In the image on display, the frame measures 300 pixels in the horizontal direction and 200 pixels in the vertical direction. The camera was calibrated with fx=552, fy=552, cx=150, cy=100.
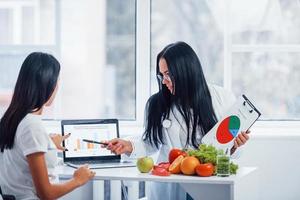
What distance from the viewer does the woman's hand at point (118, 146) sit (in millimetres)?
2822

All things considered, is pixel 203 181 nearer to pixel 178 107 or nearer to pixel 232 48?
pixel 178 107

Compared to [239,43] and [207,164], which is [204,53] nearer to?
[239,43]

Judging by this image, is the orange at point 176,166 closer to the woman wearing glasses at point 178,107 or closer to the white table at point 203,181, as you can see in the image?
the white table at point 203,181

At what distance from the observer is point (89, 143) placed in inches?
116

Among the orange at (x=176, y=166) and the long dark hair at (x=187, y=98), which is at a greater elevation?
the long dark hair at (x=187, y=98)

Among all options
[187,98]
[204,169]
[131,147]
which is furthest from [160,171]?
[187,98]

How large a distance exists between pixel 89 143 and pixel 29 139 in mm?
779

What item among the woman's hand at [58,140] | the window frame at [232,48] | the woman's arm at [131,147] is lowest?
the woman's arm at [131,147]

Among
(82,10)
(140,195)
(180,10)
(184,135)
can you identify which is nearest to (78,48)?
(82,10)

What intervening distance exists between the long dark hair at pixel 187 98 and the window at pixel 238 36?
101 cm

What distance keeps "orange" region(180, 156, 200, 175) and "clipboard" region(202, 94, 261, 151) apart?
0.21 m

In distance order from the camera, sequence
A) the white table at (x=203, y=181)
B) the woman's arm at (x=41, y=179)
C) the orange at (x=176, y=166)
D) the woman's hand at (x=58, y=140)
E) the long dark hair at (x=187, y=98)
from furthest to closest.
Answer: the long dark hair at (x=187, y=98) → the woman's hand at (x=58, y=140) → the orange at (x=176, y=166) → the white table at (x=203, y=181) → the woman's arm at (x=41, y=179)

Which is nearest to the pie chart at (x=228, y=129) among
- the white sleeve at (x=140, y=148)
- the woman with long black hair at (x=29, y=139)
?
the white sleeve at (x=140, y=148)

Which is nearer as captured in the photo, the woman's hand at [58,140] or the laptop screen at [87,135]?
the woman's hand at [58,140]
